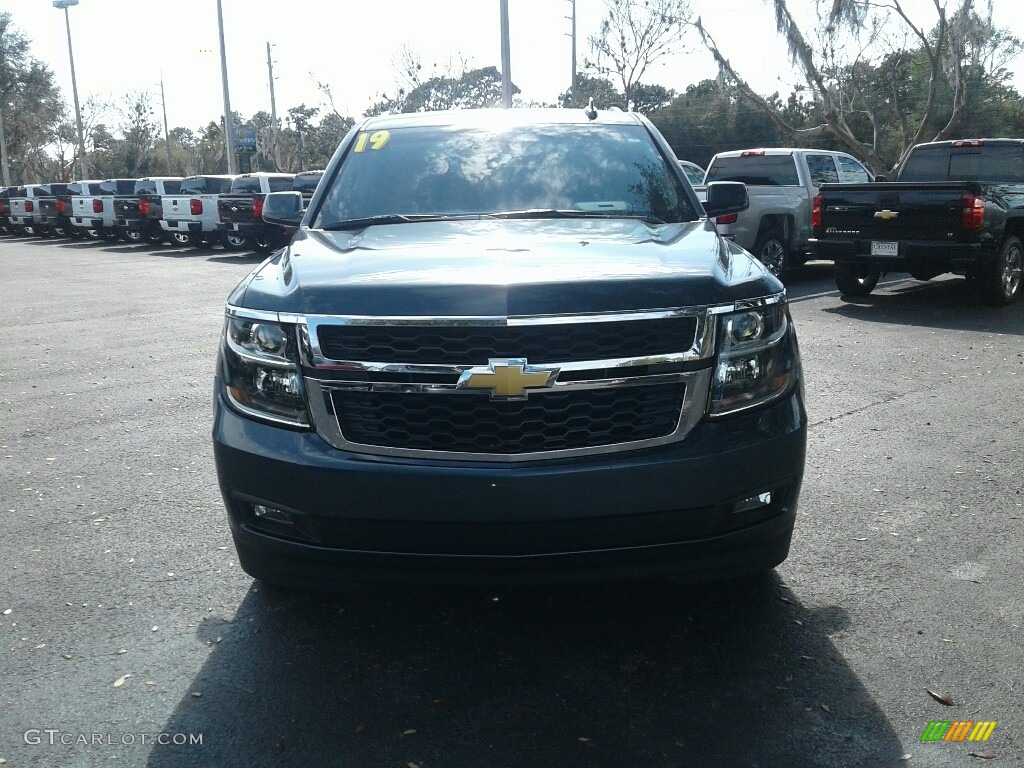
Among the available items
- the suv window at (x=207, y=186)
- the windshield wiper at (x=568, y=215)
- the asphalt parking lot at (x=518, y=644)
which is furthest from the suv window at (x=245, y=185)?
the windshield wiper at (x=568, y=215)

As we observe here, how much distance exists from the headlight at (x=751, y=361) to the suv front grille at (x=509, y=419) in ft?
0.49

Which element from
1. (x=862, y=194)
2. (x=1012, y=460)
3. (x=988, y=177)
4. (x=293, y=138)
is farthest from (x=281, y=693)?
(x=293, y=138)

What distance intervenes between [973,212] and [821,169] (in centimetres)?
447

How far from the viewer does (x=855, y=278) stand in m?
12.3

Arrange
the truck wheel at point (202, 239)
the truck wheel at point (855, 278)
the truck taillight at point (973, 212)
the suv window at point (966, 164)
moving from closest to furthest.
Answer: the truck taillight at point (973, 212)
the truck wheel at point (855, 278)
the suv window at point (966, 164)
the truck wheel at point (202, 239)

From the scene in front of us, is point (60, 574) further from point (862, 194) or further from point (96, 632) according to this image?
point (862, 194)

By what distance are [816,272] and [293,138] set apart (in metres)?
53.7

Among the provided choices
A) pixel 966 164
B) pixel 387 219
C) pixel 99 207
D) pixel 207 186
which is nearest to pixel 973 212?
pixel 966 164

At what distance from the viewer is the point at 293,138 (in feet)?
212

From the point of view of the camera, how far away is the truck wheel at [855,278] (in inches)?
482

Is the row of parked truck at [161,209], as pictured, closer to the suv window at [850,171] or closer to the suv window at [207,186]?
the suv window at [207,186]

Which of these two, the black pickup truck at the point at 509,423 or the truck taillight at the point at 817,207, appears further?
the truck taillight at the point at 817,207

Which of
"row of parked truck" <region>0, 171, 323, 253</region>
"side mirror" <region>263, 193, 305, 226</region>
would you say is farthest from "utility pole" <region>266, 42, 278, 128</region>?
"side mirror" <region>263, 193, 305, 226</region>

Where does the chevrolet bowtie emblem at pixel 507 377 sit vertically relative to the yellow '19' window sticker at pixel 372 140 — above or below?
below
